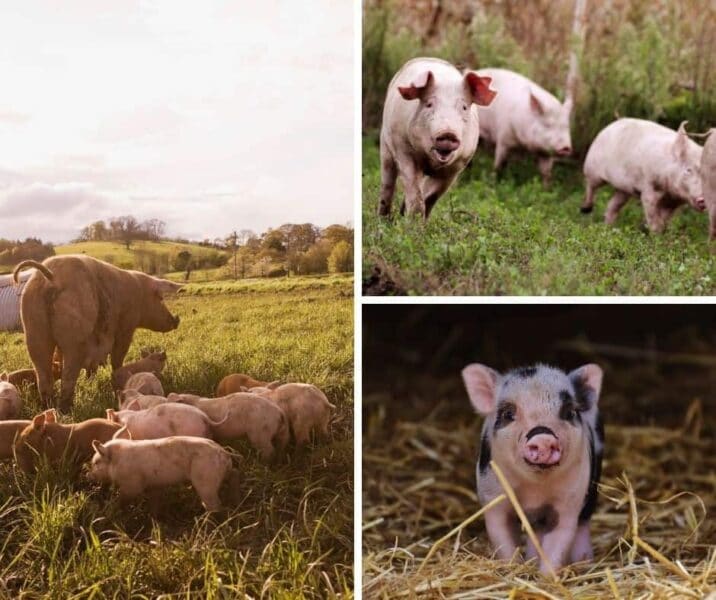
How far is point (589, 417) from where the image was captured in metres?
2.58

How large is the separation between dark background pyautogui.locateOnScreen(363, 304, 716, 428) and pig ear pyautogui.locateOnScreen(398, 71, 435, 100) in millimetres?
802

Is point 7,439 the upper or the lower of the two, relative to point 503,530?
upper

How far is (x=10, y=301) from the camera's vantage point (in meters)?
2.53

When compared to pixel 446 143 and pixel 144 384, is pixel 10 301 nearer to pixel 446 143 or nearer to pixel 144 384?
pixel 144 384

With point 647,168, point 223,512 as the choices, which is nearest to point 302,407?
point 223,512

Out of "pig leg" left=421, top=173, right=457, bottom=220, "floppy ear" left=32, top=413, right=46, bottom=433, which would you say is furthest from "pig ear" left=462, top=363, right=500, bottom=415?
"floppy ear" left=32, top=413, right=46, bottom=433

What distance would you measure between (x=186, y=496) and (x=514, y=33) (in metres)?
1.52

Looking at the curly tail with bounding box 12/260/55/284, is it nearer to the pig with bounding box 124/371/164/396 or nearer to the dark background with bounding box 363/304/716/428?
the pig with bounding box 124/371/164/396

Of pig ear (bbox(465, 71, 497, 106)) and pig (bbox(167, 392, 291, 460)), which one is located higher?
pig ear (bbox(465, 71, 497, 106))

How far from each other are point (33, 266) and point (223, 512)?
0.75 metres

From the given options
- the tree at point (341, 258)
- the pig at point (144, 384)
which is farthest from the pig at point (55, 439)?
the tree at point (341, 258)

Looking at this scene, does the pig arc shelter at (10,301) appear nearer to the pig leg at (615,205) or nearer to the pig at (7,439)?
the pig at (7,439)

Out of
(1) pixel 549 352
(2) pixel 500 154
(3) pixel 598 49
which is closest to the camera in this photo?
(2) pixel 500 154

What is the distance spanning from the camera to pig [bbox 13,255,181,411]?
8.34 feet
